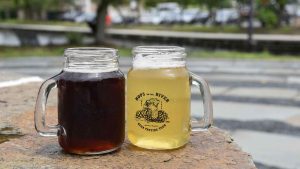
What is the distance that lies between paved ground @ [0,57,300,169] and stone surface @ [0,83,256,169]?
1.30 meters

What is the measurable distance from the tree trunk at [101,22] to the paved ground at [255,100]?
207 inches

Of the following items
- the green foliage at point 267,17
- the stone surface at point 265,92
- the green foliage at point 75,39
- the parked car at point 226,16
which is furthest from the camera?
the parked car at point 226,16

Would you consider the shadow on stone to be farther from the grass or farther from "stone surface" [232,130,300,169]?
the grass

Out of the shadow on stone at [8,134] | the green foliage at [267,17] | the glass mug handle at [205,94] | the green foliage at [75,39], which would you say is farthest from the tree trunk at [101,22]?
the glass mug handle at [205,94]

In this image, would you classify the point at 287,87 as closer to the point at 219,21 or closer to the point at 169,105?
the point at 169,105

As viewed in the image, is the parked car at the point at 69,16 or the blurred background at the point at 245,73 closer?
the blurred background at the point at 245,73

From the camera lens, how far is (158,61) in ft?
4.38

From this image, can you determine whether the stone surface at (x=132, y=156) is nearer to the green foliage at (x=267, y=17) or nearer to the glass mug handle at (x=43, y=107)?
the glass mug handle at (x=43, y=107)

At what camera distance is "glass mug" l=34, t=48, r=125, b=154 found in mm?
1281

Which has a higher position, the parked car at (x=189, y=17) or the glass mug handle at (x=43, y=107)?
the glass mug handle at (x=43, y=107)

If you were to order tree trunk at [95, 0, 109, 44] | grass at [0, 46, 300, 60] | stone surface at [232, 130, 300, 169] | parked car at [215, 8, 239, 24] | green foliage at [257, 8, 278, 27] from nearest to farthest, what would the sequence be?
stone surface at [232, 130, 300, 169] → grass at [0, 46, 300, 60] → tree trunk at [95, 0, 109, 44] → green foliage at [257, 8, 278, 27] → parked car at [215, 8, 239, 24]

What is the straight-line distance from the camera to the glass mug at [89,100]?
1.28m

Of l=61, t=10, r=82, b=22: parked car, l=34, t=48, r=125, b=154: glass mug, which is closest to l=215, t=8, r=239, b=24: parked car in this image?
l=61, t=10, r=82, b=22: parked car

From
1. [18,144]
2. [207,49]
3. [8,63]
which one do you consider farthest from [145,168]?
[207,49]
